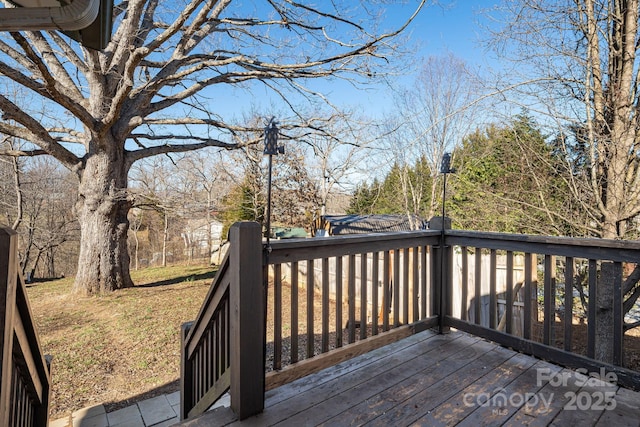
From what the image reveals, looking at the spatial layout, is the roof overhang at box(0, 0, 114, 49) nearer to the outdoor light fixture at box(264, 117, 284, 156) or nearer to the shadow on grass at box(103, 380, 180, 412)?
the outdoor light fixture at box(264, 117, 284, 156)

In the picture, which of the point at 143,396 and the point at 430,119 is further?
the point at 430,119

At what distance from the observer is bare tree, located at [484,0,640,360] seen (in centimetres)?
387

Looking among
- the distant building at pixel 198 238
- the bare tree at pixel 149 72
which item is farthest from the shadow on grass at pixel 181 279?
the distant building at pixel 198 238

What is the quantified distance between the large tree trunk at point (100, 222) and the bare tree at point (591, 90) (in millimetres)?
7602

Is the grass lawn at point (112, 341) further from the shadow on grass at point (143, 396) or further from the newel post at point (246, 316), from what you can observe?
the newel post at point (246, 316)

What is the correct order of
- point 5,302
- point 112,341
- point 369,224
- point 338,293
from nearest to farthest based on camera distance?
point 5,302, point 338,293, point 112,341, point 369,224

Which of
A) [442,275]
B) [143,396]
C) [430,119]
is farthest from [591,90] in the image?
→ [430,119]

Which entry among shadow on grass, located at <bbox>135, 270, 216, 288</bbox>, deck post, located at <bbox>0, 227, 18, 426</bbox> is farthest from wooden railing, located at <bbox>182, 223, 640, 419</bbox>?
shadow on grass, located at <bbox>135, 270, 216, 288</bbox>

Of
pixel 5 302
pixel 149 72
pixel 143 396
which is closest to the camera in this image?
pixel 5 302

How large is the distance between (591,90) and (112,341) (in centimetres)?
744

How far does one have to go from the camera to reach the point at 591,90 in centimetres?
414

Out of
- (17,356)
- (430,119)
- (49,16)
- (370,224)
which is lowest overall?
(17,356)

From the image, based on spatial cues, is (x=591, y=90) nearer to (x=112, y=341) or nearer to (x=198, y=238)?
(x=112, y=341)

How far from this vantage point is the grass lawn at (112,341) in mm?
3779
